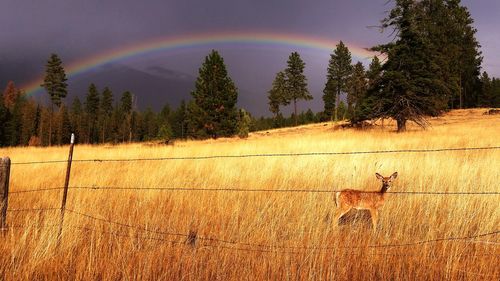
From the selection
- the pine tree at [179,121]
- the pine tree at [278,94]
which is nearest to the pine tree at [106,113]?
the pine tree at [179,121]

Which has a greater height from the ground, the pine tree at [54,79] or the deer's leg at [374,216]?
the pine tree at [54,79]

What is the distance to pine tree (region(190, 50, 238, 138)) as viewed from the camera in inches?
1567

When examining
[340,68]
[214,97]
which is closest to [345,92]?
[340,68]

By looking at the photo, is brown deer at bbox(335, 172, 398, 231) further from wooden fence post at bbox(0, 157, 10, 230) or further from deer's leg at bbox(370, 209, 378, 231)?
wooden fence post at bbox(0, 157, 10, 230)

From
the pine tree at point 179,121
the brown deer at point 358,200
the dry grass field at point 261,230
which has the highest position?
the pine tree at point 179,121

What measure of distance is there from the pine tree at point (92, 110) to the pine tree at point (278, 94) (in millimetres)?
49532

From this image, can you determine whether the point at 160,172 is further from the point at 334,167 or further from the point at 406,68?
the point at 406,68

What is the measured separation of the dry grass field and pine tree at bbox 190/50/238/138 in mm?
30407

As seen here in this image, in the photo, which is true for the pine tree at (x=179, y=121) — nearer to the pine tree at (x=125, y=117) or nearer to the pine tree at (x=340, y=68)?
the pine tree at (x=125, y=117)

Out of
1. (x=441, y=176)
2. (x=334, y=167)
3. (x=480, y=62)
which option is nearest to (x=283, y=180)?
(x=334, y=167)

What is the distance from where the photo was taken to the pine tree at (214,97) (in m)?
39.8

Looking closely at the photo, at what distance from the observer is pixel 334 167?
9648mm

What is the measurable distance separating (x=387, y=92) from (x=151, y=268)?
957 inches

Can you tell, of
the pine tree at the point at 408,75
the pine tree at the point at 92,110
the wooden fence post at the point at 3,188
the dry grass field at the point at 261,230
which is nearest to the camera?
the dry grass field at the point at 261,230
